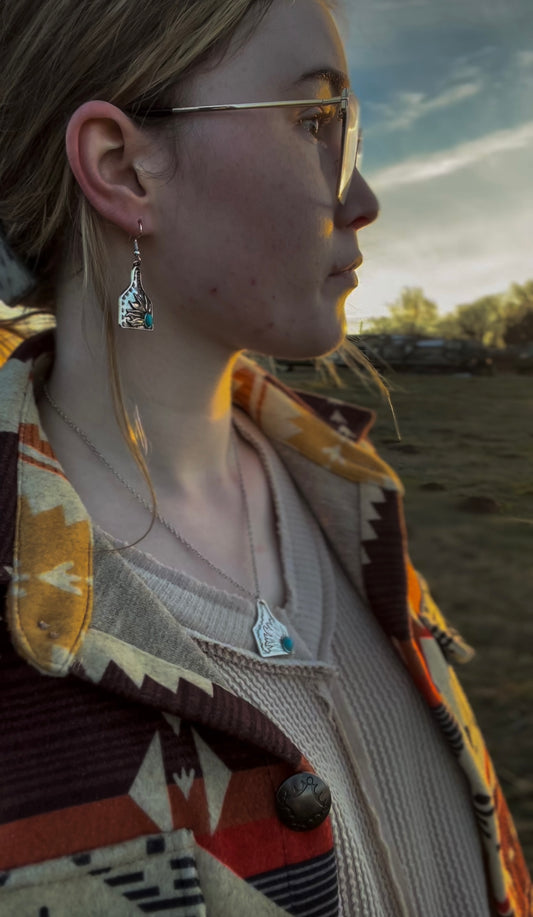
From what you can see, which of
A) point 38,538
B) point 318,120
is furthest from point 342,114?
point 38,538

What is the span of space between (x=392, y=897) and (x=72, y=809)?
571mm

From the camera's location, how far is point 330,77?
44.5 inches

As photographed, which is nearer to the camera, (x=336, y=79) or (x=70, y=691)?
(x=70, y=691)

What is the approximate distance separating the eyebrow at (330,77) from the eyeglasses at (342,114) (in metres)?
0.01

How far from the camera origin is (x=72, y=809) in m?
0.83

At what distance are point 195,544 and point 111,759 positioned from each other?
0.45 metres

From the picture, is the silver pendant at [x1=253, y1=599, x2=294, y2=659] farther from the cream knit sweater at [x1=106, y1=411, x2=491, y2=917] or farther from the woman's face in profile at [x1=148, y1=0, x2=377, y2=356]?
the woman's face in profile at [x1=148, y1=0, x2=377, y2=356]

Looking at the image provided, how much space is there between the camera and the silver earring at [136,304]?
44.1 inches

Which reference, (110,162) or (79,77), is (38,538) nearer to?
(110,162)

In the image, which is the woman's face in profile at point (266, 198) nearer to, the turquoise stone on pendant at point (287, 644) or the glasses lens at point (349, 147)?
the glasses lens at point (349, 147)

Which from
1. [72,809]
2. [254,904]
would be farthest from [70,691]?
[254,904]

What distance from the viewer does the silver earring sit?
1121 millimetres

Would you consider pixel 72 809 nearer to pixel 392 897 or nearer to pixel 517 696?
pixel 392 897

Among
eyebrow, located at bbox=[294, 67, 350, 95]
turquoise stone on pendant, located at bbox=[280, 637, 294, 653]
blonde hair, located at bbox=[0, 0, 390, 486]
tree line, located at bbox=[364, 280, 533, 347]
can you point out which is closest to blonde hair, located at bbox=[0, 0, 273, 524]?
blonde hair, located at bbox=[0, 0, 390, 486]
